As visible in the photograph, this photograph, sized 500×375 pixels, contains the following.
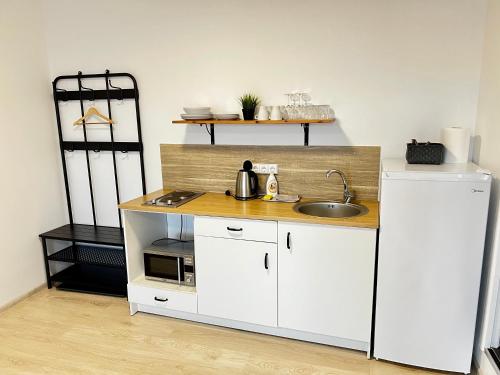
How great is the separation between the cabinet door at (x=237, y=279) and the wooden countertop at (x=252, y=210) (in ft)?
0.59

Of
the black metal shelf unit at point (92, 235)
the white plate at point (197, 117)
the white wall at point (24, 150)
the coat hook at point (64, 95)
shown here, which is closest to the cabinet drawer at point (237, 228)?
the white plate at point (197, 117)

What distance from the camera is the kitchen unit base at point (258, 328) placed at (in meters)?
2.43

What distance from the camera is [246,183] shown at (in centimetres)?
281

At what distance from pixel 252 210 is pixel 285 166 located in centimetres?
55

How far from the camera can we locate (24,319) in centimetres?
286

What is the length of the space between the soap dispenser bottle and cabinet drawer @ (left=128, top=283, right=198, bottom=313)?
2.99ft

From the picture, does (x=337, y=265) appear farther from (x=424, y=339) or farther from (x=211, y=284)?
(x=211, y=284)

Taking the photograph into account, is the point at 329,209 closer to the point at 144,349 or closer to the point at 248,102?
the point at 248,102

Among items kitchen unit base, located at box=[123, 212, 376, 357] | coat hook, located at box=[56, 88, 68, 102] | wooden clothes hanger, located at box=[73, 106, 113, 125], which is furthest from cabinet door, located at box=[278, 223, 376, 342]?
coat hook, located at box=[56, 88, 68, 102]

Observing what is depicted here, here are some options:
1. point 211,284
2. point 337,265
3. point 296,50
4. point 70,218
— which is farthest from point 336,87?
point 70,218

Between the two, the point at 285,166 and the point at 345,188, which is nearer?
the point at 345,188

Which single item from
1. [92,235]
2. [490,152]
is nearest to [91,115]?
[92,235]

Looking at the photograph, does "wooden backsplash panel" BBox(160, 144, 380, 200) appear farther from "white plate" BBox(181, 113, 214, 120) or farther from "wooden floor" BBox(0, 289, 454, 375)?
"wooden floor" BBox(0, 289, 454, 375)

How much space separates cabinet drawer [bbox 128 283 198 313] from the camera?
8.83 ft
